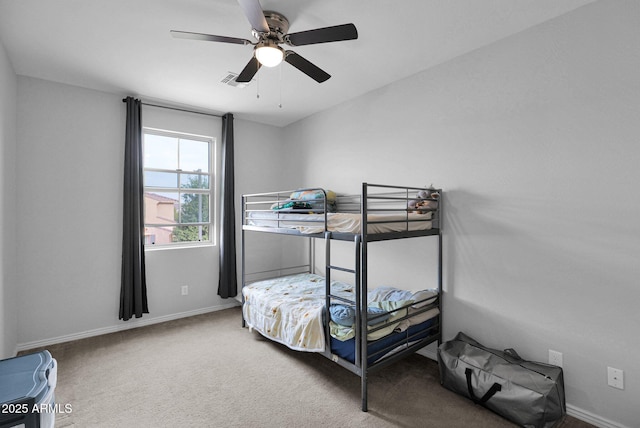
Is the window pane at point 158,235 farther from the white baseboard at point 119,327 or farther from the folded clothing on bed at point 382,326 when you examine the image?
the folded clothing on bed at point 382,326

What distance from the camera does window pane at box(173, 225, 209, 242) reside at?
3896mm

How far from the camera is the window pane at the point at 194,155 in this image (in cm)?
395

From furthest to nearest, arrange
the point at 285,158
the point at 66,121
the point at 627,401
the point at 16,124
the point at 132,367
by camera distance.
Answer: the point at 285,158, the point at 66,121, the point at 16,124, the point at 132,367, the point at 627,401

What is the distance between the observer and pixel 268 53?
1.90 meters

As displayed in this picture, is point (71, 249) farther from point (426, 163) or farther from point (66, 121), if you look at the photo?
point (426, 163)

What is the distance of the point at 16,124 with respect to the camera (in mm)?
2857

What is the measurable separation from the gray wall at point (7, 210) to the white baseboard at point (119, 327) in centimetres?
17

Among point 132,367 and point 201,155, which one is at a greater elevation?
point 201,155

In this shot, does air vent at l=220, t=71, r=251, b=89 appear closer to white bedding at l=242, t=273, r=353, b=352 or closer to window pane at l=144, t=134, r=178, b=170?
window pane at l=144, t=134, r=178, b=170

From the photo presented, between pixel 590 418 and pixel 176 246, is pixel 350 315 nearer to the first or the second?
pixel 590 418

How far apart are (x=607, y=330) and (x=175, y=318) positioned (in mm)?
4062

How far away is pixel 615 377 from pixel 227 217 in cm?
380

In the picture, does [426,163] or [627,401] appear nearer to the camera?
[627,401]

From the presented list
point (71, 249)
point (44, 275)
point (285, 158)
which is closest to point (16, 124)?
point (71, 249)
